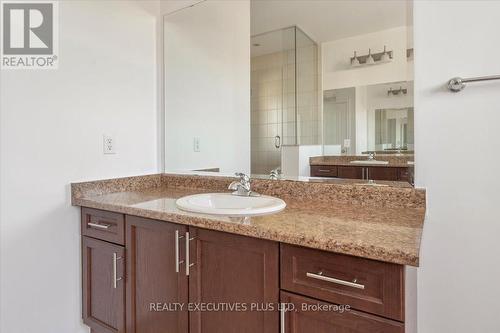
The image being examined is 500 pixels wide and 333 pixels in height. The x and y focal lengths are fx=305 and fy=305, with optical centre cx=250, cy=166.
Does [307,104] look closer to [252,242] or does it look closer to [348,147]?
[348,147]

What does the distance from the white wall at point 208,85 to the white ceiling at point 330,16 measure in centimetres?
13

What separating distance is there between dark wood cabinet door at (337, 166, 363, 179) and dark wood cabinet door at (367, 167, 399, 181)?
43 mm

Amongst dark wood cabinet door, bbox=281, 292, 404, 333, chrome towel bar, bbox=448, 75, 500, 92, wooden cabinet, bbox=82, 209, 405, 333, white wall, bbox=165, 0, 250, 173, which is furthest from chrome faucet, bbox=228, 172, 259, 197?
chrome towel bar, bbox=448, 75, 500, 92

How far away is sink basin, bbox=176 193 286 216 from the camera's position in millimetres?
1117

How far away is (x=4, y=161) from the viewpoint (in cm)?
125

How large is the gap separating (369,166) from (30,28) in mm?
1627

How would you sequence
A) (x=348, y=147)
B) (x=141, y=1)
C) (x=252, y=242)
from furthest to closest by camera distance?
(x=141, y=1)
(x=348, y=147)
(x=252, y=242)

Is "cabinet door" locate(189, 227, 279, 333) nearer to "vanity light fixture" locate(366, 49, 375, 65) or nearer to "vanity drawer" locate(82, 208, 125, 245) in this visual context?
"vanity drawer" locate(82, 208, 125, 245)

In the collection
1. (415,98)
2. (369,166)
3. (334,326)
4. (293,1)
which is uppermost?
(293,1)

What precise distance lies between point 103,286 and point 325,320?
42.2 inches

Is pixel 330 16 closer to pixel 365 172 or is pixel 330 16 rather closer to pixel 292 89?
pixel 292 89

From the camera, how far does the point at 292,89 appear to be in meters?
1.62

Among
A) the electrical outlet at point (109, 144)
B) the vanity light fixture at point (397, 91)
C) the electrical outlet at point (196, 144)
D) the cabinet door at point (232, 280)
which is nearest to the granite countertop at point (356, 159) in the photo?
the vanity light fixture at point (397, 91)

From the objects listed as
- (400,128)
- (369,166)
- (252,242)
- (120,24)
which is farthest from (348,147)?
(120,24)
